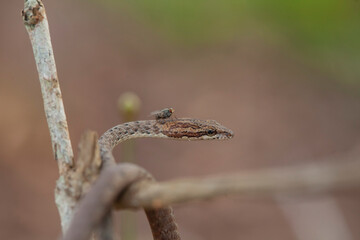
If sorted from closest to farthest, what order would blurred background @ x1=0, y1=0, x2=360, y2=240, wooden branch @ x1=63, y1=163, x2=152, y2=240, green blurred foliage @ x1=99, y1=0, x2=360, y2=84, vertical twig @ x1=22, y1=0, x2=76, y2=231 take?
wooden branch @ x1=63, y1=163, x2=152, y2=240, vertical twig @ x1=22, y1=0, x2=76, y2=231, blurred background @ x1=0, y1=0, x2=360, y2=240, green blurred foliage @ x1=99, y1=0, x2=360, y2=84

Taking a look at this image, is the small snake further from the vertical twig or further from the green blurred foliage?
the green blurred foliage

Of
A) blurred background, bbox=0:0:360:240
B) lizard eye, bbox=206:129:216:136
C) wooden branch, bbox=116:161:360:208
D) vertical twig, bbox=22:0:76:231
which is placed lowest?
wooden branch, bbox=116:161:360:208

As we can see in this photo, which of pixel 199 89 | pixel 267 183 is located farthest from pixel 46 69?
pixel 199 89

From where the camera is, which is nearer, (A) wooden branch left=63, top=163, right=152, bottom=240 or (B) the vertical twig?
(A) wooden branch left=63, top=163, right=152, bottom=240

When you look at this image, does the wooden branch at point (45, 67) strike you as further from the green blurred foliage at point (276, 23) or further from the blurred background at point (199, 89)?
the green blurred foliage at point (276, 23)

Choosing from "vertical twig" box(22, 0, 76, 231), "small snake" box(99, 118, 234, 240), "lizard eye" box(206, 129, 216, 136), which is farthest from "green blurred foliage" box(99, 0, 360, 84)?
"vertical twig" box(22, 0, 76, 231)

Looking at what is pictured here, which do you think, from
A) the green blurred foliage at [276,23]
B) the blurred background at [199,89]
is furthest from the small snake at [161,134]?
the green blurred foliage at [276,23]

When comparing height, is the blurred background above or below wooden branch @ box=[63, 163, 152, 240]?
above

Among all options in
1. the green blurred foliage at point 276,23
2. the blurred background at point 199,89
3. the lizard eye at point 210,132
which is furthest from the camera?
the green blurred foliage at point 276,23
